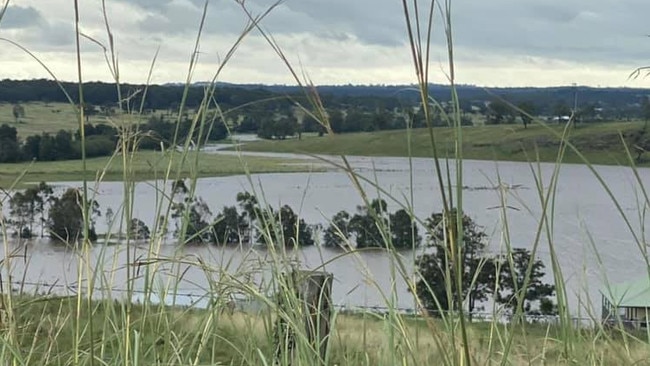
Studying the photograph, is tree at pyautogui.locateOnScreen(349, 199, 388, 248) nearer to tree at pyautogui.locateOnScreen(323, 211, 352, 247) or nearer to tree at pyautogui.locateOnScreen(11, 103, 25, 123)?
tree at pyautogui.locateOnScreen(323, 211, 352, 247)

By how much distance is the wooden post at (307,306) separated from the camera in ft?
4.41

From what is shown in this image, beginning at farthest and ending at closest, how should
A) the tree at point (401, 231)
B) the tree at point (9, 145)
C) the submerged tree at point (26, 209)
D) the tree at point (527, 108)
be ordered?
the submerged tree at point (26, 209) → the tree at point (9, 145) → the tree at point (401, 231) → the tree at point (527, 108)

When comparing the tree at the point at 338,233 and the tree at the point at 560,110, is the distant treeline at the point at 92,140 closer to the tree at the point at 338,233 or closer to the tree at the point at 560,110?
the tree at the point at 338,233

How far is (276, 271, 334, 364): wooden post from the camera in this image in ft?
4.41

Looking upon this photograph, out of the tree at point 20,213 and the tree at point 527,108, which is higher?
the tree at point 527,108

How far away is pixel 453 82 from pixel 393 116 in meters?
0.80

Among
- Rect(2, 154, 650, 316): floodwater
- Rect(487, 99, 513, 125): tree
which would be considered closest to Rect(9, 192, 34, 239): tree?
Rect(2, 154, 650, 316): floodwater

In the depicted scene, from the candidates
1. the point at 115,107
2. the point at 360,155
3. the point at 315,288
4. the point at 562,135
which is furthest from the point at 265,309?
the point at 562,135

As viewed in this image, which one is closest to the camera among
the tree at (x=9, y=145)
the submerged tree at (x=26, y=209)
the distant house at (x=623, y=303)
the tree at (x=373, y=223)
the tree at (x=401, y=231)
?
the tree at (x=373, y=223)

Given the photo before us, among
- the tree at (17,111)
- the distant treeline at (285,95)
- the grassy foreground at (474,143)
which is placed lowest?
the grassy foreground at (474,143)

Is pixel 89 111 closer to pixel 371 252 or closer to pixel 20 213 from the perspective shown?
pixel 371 252

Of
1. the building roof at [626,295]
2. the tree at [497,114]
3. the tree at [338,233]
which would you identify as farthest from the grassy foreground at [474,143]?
the building roof at [626,295]

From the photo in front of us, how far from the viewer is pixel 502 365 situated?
45.4 inches

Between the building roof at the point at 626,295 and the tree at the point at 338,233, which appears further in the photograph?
the building roof at the point at 626,295
